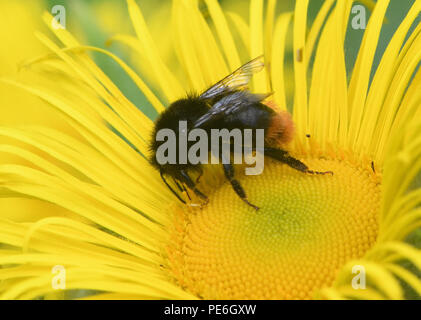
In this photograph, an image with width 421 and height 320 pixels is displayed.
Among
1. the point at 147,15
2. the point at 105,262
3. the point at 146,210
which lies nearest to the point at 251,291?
the point at 105,262

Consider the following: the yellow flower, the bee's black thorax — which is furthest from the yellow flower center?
the bee's black thorax

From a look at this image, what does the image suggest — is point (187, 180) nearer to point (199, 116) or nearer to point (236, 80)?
point (199, 116)

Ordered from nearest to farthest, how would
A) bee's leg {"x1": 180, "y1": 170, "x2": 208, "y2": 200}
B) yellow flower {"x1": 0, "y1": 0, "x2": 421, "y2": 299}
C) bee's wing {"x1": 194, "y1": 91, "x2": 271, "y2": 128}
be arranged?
yellow flower {"x1": 0, "y1": 0, "x2": 421, "y2": 299} → bee's wing {"x1": 194, "y1": 91, "x2": 271, "y2": 128} → bee's leg {"x1": 180, "y1": 170, "x2": 208, "y2": 200}

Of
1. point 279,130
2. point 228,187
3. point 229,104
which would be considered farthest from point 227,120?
point 228,187

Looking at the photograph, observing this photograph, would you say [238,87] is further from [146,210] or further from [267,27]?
[146,210]

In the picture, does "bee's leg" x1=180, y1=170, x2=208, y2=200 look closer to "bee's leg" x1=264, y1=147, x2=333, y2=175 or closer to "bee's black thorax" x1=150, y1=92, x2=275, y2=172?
"bee's black thorax" x1=150, y1=92, x2=275, y2=172
